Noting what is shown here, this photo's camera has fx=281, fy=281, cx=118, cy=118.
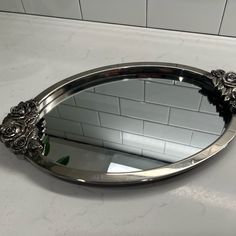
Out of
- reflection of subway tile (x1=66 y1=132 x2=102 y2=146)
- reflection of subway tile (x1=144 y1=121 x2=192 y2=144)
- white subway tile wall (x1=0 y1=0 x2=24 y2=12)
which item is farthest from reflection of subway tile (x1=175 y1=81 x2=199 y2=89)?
white subway tile wall (x1=0 y1=0 x2=24 y2=12)

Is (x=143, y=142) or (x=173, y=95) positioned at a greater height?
(x=173, y=95)

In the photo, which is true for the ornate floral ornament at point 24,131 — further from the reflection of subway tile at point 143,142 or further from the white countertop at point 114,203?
the reflection of subway tile at point 143,142

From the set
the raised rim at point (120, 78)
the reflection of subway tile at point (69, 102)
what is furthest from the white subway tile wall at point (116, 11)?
the reflection of subway tile at point (69, 102)

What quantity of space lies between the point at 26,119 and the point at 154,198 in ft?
0.93

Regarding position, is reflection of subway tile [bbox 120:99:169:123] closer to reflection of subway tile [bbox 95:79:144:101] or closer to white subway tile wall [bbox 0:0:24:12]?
reflection of subway tile [bbox 95:79:144:101]

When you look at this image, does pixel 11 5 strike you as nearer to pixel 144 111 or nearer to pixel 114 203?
pixel 144 111

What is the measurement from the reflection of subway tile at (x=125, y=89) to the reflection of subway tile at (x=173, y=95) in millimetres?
17

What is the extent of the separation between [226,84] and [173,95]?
0.36 feet

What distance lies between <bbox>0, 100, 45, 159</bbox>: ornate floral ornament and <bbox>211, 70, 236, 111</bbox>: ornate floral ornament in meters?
0.37

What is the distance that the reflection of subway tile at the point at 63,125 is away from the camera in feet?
1.87

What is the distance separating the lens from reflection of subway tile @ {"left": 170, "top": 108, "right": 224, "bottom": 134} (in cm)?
54

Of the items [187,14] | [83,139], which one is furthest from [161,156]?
[187,14]

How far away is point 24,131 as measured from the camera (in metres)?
0.52

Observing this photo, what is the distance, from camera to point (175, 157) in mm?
494
